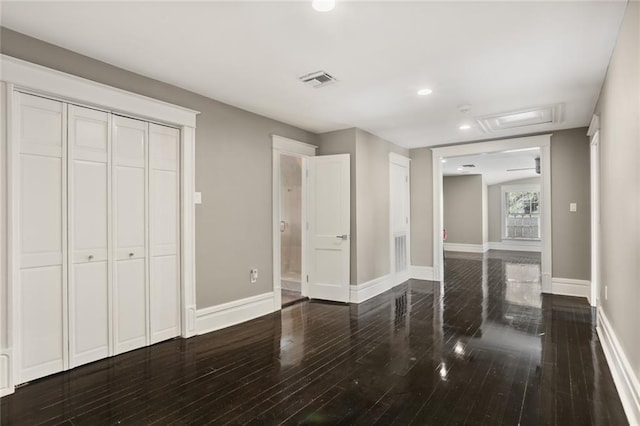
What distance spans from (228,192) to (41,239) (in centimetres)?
175

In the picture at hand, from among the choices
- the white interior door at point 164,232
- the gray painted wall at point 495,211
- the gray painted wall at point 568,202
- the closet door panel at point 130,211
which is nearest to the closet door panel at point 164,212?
the white interior door at point 164,232

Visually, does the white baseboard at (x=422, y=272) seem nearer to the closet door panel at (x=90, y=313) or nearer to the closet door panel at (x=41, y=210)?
the closet door panel at (x=90, y=313)

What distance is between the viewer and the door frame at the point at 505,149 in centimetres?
522

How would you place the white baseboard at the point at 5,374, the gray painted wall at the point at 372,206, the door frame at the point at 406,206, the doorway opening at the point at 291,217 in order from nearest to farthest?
the white baseboard at the point at 5,374 → the gray painted wall at the point at 372,206 → the door frame at the point at 406,206 → the doorway opening at the point at 291,217

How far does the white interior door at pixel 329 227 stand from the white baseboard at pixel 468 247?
24.5 feet

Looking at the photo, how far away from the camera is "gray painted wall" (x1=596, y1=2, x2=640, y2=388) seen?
78.2 inches

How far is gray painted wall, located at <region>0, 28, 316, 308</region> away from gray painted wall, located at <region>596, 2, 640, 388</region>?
345 cm

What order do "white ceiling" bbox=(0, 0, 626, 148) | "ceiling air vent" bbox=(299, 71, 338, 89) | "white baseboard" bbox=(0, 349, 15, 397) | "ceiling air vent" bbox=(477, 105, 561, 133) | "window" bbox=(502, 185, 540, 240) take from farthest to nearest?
"window" bbox=(502, 185, 540, 240) < "ceiling air vent" bbox=(477, 105, 561, 133) < "ceiling air vent" bbox=(299, 71, 338, 89) < "white baseboard" bbox=(0, 349, 15, 397) < "white ceiling" bbox=(0, 0, 626, 148)

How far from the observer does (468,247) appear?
10852 millimetres

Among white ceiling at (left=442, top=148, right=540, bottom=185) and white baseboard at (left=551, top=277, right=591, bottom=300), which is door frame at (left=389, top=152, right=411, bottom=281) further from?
white baseboard at (left=551, top=277, right=591, bottom=300)

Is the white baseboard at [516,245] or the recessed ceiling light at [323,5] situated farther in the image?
the white baseboard at [516,245]

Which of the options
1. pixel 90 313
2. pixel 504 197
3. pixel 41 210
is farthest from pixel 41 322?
pixel 504 197

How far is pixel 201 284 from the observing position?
3.56 metres

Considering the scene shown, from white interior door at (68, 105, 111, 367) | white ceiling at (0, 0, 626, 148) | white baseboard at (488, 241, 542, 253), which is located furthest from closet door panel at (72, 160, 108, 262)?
white baseboard at (488, 241, 542, 253)
